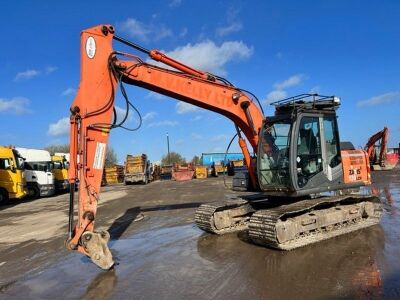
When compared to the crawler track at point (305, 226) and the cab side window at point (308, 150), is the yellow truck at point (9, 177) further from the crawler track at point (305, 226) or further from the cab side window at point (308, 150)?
the cab side window at point (308, 150)

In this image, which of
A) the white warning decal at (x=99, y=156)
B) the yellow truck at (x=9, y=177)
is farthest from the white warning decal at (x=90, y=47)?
the yellow truck at (x=9, y=177)

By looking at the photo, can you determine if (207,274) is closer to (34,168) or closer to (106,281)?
(106,281)

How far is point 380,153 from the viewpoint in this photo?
118 feet

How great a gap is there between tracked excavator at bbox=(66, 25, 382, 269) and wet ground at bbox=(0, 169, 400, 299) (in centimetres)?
47

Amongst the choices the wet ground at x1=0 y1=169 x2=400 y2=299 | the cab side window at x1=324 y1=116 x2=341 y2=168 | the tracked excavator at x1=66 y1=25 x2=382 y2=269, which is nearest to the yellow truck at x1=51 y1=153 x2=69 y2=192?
the wet ground at x1=0 y1=169 x2=400 y2=299

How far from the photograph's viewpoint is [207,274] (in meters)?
7.35

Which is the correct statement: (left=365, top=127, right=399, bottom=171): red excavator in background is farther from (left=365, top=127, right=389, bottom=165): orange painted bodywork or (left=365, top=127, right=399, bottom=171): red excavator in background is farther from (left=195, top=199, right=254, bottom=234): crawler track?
(left=195, top=199, right=254, bottom=234): crawler track

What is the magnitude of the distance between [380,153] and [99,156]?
32429mm

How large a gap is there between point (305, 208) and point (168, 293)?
373 cm

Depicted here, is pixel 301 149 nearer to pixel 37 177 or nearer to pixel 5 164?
pixel 5 164

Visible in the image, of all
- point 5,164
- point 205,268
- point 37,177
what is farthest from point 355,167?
point 37,177

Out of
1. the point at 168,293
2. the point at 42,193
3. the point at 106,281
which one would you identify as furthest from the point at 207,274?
the point at 42,193

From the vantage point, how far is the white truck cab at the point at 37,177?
94.2 ft

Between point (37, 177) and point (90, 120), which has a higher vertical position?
point (90, 120)
